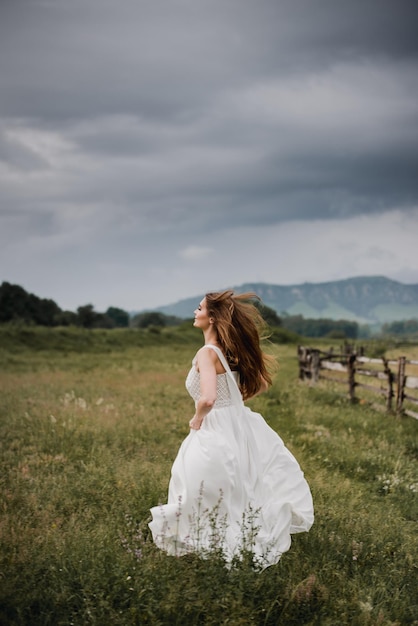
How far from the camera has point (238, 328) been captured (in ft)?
16.4

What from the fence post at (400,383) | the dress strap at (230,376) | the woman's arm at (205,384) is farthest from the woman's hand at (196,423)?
the fence post at (400,383)

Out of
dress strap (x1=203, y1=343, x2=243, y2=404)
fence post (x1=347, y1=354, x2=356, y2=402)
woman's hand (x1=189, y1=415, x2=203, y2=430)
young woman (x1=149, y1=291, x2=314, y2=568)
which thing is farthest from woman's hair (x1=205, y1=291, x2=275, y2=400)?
fence post (x1=347, y1=354, x2=356, y2=402)

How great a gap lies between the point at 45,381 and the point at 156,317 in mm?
87434

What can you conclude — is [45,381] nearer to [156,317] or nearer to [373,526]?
[373,526]

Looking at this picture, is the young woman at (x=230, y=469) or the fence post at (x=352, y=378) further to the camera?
the fence post at (x=352, y=378)

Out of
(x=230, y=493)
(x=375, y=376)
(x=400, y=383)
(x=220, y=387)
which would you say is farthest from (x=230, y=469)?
(x=375, y=376)

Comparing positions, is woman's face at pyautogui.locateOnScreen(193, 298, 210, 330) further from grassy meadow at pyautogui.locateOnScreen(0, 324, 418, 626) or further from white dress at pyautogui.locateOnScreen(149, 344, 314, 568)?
grassy meadow at pyautogui.locateOnScreen(0, 324, 418, 626)

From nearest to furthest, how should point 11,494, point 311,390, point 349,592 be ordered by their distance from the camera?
point 349,592 → point 11,494 → point 311,390

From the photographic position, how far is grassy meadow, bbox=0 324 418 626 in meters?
4.06

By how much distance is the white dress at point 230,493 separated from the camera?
4641 millimetres

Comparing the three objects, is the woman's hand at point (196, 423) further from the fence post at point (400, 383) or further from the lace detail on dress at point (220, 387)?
the fence post at point (400, 383)

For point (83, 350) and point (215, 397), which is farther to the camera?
point (83, 350)

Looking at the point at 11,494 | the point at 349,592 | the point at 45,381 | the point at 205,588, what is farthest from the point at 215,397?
the point at 45,381

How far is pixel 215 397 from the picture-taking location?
468cm
